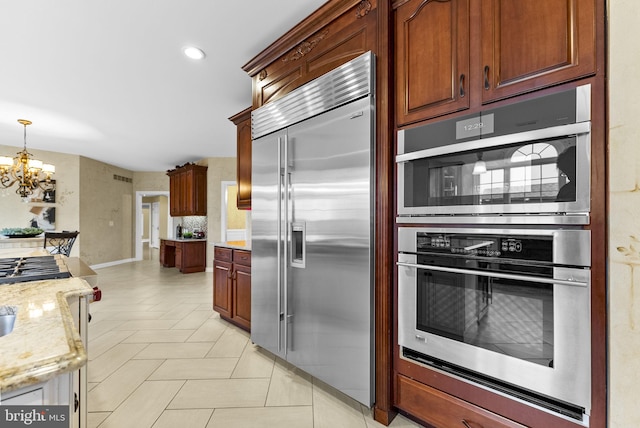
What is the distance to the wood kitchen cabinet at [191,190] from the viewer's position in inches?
261

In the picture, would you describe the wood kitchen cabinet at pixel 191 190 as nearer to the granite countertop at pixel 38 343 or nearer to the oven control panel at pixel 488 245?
the granite countertop at pixel 38 343

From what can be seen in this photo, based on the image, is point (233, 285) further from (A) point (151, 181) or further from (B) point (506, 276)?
(A) point (151, 181)

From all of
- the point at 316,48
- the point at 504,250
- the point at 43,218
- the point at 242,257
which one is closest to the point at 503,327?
the point at 504,250

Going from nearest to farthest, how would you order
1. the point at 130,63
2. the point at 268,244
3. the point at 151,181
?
the point at 268,244, the point at 130,63, the point at 151,181

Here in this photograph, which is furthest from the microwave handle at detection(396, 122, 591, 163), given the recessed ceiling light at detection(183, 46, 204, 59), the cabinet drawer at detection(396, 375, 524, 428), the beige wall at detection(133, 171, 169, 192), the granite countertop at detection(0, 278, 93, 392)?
the beige wall at detection(133, 171, 169, 192)

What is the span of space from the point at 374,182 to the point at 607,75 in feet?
3.34

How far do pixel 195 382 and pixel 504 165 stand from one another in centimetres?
242

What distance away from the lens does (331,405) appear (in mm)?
1883

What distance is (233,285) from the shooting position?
10.2 feet

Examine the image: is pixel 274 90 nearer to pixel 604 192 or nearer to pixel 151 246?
pixel 604 192

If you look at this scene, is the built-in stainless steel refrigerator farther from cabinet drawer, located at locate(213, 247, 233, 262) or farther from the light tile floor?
cabinet drawer, located at locate(213, 247, 233, 262)

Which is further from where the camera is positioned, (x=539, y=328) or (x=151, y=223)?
(x=151, y=223)

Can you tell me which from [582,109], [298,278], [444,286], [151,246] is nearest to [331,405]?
[298,278]

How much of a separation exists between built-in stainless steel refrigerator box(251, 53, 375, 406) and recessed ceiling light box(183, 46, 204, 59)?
2.48 feet
